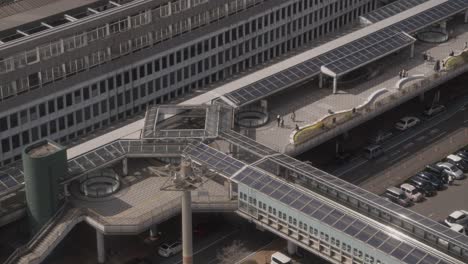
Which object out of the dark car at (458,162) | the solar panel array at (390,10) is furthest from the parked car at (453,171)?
the solar panel array at (390,10)

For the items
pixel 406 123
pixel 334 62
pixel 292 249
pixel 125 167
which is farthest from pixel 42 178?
pixel 406 123

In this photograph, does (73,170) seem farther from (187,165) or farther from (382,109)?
(382,109)

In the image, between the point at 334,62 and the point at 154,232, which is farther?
the point at 334,62

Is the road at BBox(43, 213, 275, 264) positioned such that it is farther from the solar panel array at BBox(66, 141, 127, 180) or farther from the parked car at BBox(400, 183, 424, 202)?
the parked car at BBox(400, 183, 424, 202)

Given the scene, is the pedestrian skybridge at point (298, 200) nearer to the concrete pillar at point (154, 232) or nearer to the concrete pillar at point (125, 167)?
the concrete pillar at point (125, 167)

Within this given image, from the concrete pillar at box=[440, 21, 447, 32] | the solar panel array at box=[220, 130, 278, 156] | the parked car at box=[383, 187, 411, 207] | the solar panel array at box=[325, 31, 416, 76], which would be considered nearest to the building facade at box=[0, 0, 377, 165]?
the solar panel array at box=[325, 31, 416, 76]

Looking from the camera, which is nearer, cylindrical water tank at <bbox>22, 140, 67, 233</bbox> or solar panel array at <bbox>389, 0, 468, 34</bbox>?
cylindrical water tank at <bbox>22, 140, 67, 233</bbox>

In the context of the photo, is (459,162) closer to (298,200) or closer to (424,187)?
(424,187)
